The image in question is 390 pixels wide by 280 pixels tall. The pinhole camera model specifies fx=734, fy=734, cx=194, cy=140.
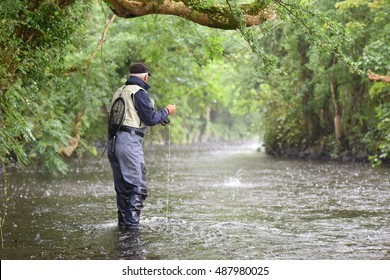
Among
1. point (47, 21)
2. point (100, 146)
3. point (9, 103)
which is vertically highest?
point (47, 21)

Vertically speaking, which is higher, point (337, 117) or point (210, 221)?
point (337, 117)

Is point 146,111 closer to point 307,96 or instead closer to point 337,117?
point 337,117

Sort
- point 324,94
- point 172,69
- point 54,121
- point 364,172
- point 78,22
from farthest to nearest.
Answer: point 324,94, point 172,69, point 364,172, point 54,121, point 78,22

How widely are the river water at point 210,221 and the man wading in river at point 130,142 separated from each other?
364mm

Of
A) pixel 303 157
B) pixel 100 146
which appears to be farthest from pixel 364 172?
pixel 100 146

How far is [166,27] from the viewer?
1568 centimetres

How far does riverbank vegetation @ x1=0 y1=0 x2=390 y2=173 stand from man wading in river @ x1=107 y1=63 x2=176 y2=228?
105 cm

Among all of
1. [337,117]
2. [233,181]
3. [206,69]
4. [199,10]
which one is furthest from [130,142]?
[337,117]

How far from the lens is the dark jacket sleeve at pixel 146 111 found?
9445 mm

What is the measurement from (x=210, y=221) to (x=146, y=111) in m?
1.89

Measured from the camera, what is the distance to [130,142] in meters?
9.56

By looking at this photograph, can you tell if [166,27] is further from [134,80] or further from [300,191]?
[134,80]
